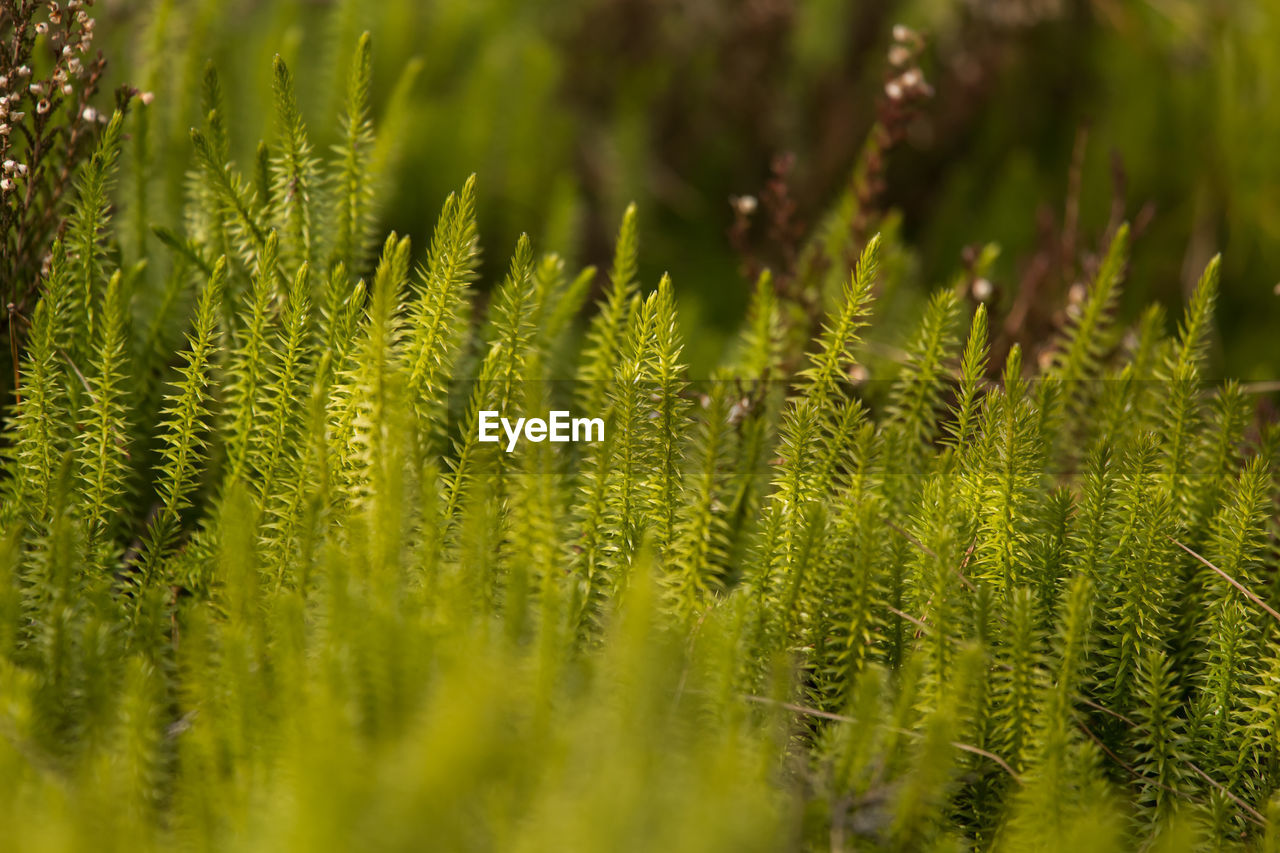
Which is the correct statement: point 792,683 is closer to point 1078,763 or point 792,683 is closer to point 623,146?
point 1078,763

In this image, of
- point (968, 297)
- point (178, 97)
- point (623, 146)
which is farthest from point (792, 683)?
point (623, 146)

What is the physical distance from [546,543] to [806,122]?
1020 millimetres

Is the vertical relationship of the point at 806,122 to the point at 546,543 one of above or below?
above

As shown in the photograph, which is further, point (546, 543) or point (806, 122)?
point (806, 122)

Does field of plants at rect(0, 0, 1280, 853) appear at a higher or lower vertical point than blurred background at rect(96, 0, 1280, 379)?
lower

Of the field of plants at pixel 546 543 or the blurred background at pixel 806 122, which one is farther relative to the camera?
the blurred background at pixel 806 122

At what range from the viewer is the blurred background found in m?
1.14

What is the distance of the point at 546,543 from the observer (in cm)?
62

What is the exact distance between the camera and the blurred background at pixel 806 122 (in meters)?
1.14

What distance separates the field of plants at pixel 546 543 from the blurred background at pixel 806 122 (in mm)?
160

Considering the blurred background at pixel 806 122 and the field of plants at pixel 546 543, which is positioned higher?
the blurred background at pixel 806 122

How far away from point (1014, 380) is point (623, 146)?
834 millimetres

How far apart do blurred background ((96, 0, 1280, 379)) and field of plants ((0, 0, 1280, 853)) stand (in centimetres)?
16

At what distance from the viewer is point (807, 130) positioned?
1.48 metres
